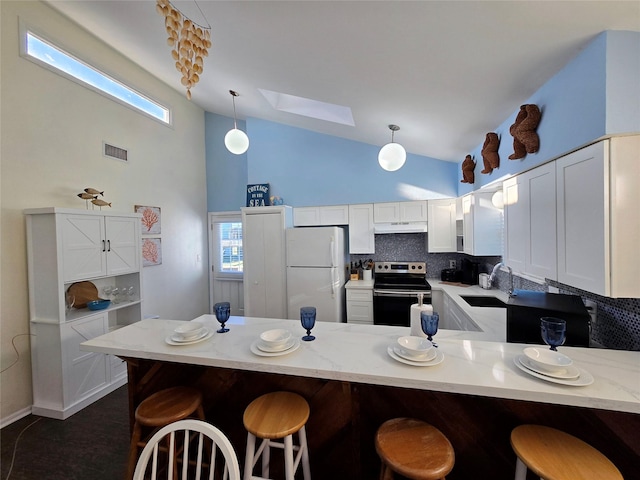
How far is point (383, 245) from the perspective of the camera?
4.02m

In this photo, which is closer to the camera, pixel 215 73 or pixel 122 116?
pixel 215 73

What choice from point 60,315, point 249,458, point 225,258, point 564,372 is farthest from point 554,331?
point 225,258

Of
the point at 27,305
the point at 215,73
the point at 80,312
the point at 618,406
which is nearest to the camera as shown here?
the point at 618,406

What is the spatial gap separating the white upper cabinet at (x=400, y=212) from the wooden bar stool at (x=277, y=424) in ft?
9.42

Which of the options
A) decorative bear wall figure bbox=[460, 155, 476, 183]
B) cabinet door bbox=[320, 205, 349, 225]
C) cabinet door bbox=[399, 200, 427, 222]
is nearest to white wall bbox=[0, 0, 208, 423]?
cabinet door bbox=[320, 205, 349, 225]

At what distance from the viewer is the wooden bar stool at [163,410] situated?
131 cm

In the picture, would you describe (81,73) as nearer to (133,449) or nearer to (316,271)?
(316,271)

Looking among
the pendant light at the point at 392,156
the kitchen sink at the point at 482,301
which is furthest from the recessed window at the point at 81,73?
the kitchen sink at the point at 482,301

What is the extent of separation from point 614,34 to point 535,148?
2.00 ft

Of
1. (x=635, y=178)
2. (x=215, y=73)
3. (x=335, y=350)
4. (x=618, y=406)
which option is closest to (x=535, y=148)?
(x=635, y=178)

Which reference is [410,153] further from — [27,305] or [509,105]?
[27,305]

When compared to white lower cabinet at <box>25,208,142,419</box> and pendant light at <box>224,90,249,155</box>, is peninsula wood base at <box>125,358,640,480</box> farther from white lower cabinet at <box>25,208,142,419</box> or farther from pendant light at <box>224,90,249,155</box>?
pendant light at <box>224,90,249,155</box>

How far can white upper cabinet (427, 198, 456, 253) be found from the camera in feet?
11.7

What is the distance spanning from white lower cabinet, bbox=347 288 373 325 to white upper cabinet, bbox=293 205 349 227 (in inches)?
42.1
